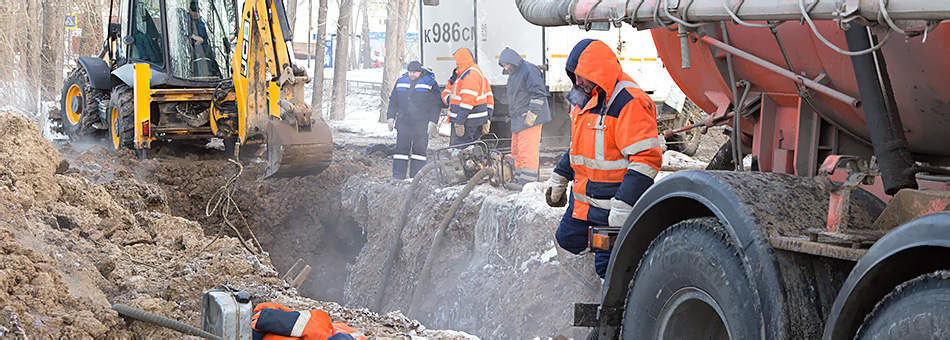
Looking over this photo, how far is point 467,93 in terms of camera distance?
9.89 m

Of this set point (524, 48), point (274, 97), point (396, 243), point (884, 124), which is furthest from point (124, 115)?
point (884, 124)

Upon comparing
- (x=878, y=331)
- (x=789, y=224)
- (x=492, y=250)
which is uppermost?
(x=789, y=224)

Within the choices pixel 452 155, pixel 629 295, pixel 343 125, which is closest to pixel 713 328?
pixel 629 295

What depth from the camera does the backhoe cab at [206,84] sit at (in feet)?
28.5

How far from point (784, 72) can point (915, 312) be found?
1.30 meters

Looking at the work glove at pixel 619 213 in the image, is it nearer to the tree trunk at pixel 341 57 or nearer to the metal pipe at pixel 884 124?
the metal pipe at pixel 884 124

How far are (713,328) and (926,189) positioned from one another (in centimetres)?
86

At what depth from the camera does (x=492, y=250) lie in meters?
8.04

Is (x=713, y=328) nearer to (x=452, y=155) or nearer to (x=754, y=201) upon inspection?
(x=754, y=201)

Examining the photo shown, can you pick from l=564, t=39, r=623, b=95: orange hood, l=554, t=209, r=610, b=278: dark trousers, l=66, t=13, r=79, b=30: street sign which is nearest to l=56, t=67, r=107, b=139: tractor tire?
l=554, t=209, r=610, b=278: dark trousers

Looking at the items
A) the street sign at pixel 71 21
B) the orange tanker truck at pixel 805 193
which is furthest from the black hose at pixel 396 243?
the street sign at pixel 71 21

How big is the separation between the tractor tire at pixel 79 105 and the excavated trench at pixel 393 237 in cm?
134

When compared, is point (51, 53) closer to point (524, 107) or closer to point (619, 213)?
point (524, 107)

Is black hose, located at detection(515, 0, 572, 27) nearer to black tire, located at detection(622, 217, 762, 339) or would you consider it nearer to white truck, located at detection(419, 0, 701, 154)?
black tire, located at detection(622, 217, 762, 339)
